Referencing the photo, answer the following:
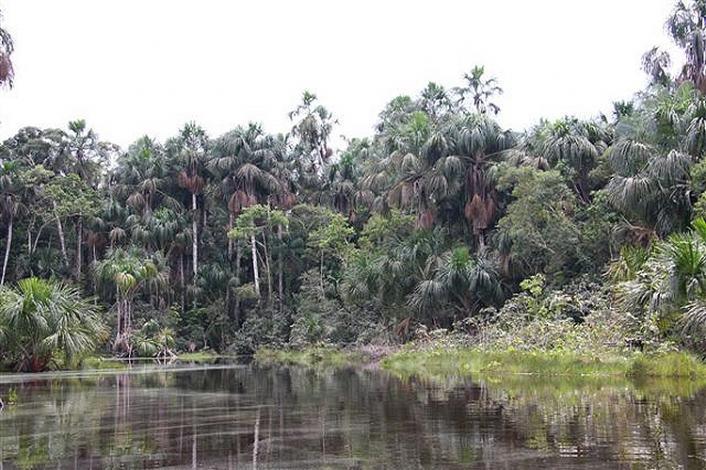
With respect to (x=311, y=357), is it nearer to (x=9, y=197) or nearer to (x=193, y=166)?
(x=193, y=166)

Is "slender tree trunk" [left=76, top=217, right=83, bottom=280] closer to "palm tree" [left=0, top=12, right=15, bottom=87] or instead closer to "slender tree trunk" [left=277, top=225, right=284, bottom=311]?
"slender tree trunk" [left=277, top=225, right=284, bottom=311]

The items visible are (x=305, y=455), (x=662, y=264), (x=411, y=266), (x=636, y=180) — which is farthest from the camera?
(x=411, y=266)

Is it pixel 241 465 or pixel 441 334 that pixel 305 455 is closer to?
pixel 241 465

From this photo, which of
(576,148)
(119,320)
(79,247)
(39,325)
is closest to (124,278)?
(119,320)

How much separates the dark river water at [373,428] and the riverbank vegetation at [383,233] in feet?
18.1

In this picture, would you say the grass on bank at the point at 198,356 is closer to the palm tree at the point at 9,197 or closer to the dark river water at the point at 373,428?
the palm tree at the point at 9,197

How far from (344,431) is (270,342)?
37.0m

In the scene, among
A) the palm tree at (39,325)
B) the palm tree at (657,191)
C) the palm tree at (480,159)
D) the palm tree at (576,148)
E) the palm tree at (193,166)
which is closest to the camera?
the palm tree at (657,191)

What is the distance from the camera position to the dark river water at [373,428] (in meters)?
7.52

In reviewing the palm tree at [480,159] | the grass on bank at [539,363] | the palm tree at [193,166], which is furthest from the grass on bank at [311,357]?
the palm tree at [193,166]

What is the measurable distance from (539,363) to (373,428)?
12.4 metres

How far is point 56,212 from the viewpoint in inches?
1934

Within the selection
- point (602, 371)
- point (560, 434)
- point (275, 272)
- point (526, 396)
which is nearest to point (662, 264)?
point (602, 371)

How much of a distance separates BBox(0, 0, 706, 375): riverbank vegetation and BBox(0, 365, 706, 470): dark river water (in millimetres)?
5529
